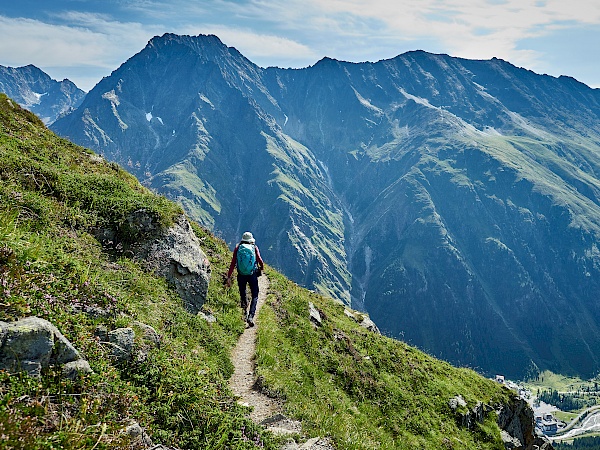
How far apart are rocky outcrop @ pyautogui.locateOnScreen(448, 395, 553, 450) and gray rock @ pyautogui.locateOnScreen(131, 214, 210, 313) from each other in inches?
621

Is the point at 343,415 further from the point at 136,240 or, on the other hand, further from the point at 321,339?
the point at 136,240

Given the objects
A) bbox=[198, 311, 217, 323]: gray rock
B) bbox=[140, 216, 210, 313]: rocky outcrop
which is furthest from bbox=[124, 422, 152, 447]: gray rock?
bbox=[140, 216, 210, 313]: rocky outcrop

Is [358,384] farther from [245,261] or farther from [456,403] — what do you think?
[456,403]

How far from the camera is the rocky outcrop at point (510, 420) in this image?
2159cm

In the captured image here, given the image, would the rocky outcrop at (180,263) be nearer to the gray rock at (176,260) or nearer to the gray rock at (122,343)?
the gray rock at (176,260)

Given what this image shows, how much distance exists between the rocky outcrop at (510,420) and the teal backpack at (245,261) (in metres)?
14.0

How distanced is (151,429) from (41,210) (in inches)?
341

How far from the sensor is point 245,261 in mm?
17766

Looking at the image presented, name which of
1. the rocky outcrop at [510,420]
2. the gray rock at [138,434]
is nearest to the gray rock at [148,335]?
the gray rock at [138,434]

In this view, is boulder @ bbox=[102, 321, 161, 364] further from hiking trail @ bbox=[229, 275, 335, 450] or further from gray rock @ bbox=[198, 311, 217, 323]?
gray rock @ bbox=[198, 311, 217, 323]

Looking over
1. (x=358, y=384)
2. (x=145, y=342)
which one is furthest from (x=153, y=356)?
(x=358, y=384)

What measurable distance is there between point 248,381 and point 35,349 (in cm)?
783

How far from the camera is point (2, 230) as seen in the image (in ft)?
29.3

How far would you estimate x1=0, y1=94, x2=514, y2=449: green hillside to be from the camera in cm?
679
